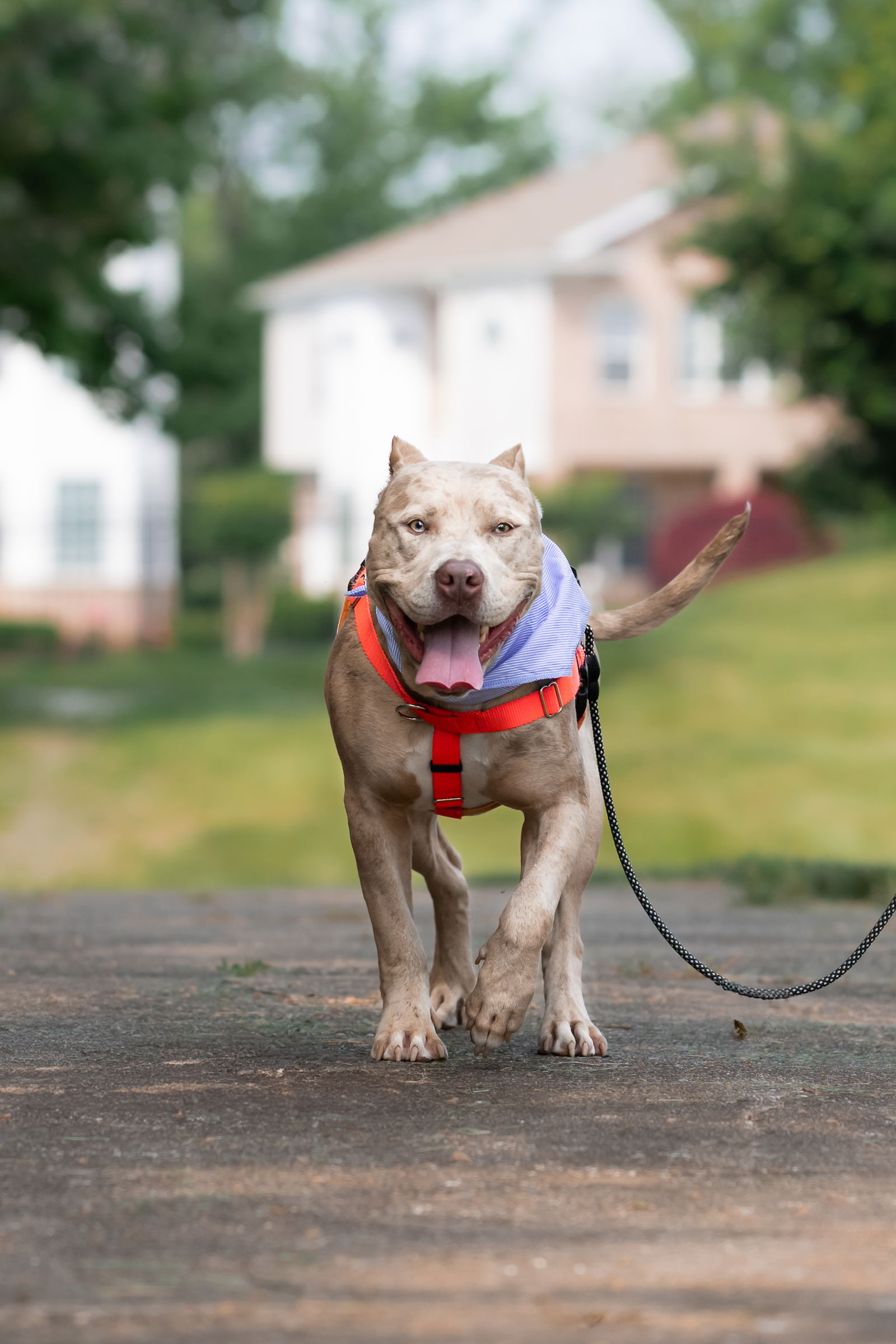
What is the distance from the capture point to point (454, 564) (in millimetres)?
4328

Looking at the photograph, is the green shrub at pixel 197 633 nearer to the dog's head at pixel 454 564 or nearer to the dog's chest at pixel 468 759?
the dog's chest at pixel 468 759

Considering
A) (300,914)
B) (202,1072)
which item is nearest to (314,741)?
(300,914)

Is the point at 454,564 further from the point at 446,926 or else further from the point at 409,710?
the point at 446,926

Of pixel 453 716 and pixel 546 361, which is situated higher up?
pixel 546 361

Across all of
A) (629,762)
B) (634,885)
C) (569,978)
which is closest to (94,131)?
(629,762)

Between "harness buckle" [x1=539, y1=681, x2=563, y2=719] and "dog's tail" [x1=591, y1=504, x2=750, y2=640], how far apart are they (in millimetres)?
748

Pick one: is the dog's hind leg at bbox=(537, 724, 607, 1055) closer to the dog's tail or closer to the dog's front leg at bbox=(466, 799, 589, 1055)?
the dog's front leg at bbox=(466, 799, 589, 1055)

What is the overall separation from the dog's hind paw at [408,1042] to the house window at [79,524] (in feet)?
110

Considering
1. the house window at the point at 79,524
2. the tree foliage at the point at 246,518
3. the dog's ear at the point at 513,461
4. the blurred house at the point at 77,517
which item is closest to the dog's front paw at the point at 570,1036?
the dog's ear at the point at 513,461

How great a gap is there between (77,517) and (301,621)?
5140 millimetres

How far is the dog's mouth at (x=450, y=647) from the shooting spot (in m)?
4.45

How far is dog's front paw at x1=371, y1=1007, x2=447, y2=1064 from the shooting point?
478cm

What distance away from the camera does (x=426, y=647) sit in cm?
452

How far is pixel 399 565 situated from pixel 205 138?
18.0 m
